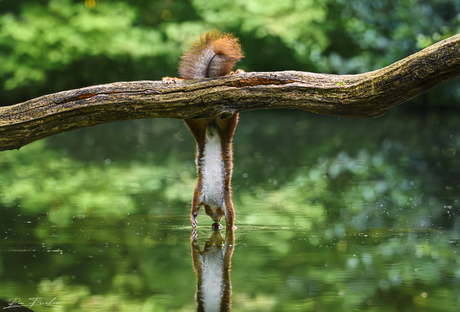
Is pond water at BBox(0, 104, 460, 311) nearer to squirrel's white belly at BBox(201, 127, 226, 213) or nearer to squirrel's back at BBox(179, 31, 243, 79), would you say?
squirrel's white belly at BBox(201, 127, 226, 213)

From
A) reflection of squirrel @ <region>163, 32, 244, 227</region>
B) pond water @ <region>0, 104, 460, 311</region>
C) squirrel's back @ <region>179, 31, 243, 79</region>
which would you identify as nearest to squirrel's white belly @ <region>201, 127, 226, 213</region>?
reflection of squirrel @ <region>163, 32, 244, 227</region>

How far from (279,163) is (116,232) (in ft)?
7.51

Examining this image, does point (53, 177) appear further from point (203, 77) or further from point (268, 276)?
point (268, 276)

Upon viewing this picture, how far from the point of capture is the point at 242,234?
7.39 ft

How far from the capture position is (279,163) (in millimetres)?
4363

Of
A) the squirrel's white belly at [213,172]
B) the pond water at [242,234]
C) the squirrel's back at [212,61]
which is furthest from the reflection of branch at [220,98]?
the pond water at [242,234]

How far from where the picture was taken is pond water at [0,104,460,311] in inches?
61.6

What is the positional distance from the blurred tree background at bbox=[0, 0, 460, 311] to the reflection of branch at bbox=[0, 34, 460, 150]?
50cm

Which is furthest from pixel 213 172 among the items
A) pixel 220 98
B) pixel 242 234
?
pixel 220 98

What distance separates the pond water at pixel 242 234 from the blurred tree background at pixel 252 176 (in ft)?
0.03

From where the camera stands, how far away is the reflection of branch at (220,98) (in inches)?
72.2

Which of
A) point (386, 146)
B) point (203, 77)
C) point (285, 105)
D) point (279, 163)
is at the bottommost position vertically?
point (285, 105)

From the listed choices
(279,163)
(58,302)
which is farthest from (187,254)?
(279,163)

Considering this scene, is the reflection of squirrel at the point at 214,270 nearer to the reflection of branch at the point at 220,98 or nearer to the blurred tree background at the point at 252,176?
the blurred tree background at the point at 252,176
